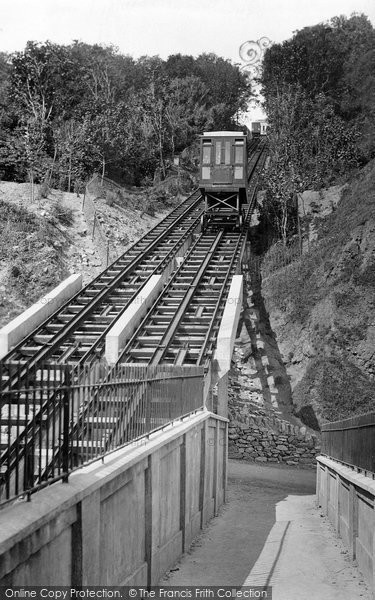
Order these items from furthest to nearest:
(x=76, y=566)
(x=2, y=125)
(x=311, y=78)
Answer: (x=311, y=78), (x=2, y=125), (x=76, y=566)

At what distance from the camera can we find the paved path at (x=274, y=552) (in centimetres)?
932

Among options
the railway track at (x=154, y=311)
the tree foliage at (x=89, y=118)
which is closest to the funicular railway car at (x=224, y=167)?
the railway track at (x=154, y=311)

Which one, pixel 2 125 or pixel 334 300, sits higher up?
pixel 2 125

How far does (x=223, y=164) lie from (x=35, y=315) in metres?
14.6

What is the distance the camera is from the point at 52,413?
20.6ft

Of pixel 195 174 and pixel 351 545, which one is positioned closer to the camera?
pixel 351 545

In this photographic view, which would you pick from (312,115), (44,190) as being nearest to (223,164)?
(44,190)

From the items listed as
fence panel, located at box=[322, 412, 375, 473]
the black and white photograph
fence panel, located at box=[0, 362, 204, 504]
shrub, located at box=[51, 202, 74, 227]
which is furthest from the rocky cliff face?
fence panel, located at box=[0, 362, 204, 504]

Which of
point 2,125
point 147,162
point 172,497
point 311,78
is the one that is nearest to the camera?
point 172,497

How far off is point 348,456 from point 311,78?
4657 cm

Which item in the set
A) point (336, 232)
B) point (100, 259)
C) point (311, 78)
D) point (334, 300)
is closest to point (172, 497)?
point (334, 300)

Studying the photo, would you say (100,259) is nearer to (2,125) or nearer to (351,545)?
(2,125)

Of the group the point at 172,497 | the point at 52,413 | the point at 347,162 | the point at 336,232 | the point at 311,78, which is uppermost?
the point at 311,78

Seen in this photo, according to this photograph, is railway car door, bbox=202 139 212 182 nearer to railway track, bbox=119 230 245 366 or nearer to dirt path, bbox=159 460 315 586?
railway track, bbox=119 230 245 366
